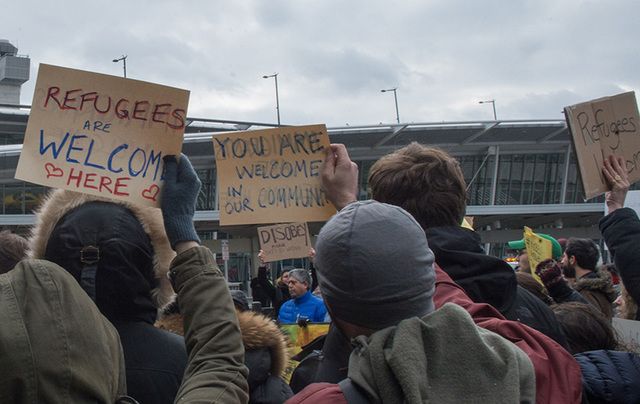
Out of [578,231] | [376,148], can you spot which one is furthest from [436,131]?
[578,231]

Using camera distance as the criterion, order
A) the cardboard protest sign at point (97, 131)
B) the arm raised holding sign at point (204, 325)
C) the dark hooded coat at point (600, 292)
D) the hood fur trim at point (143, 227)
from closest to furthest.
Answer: the arm raised holding sign at point (204, 325), the hood fur trim at point (143, 227), the cardboard protest sign at point (97, 131), the dark hooded coat at point (600, 292)

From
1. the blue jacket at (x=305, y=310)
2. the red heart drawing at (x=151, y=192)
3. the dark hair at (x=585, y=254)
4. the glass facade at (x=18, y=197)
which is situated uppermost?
the glass facade at (x=18, y=197)

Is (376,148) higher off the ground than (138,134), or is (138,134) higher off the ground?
(376,148)

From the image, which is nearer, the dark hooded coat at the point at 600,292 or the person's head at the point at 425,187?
the person's head at the point at 425,187

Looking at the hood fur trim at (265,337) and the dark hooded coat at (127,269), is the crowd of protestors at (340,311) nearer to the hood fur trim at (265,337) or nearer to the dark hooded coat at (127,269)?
the dark hooded coat at (127,269)

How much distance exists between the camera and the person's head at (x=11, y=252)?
3.41m

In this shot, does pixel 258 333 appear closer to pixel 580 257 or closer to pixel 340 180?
pixel 340 180

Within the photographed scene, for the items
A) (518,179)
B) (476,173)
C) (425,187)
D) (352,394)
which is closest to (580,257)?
(425,187)

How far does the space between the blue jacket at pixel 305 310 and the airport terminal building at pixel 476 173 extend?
2323 centimetres

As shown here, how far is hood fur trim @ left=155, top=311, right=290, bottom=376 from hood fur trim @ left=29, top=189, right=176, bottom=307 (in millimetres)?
987

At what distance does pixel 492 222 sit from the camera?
4519 centimetres

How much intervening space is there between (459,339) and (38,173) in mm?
1586

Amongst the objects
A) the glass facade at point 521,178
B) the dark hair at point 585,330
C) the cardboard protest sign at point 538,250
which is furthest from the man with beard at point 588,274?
the glass facade at point 521,178

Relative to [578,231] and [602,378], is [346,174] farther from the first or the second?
[578,231]
